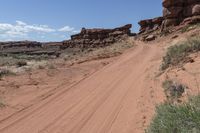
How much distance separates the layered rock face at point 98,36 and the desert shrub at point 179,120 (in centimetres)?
7610

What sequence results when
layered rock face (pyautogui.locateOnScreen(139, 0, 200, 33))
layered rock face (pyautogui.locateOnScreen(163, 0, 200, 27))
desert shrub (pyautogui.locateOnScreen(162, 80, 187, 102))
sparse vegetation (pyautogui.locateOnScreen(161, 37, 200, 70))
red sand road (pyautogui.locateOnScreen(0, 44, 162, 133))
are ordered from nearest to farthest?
red sand road (pyautogui.locateOnScreen(0, 44, 162, 133)) → desert shrub (pyautogui.locateOnScreen(162, 80, 187, 102)) → sparse vegetation (pyautogui.locateOnScreen(161, 37, 200, 70)) → layered rock face (pyautogui.locateOnScreen(139, 0, 200, 33)) → layered rock face (pyautogui.locateOnScreen(163, 0, 200, 27))

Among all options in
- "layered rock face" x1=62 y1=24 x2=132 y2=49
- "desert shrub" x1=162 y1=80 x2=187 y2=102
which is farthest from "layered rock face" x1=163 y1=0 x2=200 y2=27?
"desert shrub" x1=162 y1=80 x2=187 y2=102

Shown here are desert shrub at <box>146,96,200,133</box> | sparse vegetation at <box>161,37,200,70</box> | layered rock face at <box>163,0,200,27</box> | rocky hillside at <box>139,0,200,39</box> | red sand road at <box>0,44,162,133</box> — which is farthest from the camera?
layered rock face at <box>163,0,200,27</box>

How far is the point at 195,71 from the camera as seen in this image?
10.2 meters

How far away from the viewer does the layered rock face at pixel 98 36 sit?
86.2 meters

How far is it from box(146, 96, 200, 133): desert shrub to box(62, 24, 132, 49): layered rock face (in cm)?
7610

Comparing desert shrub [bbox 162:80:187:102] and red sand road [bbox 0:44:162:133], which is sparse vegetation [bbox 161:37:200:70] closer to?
red sand road [bbox 0:44:162:133]

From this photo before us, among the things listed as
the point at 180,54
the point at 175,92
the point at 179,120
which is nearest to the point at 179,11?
the point at 180,54

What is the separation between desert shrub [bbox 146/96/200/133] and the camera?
4660mm

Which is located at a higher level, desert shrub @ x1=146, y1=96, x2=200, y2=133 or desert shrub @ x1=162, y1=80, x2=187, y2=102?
desert shrub @ x1=146, y1=96, x2=200, y2=133

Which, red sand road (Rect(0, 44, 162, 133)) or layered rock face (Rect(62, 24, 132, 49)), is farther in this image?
layered rock face (Rect(62, 24, 132, 49))

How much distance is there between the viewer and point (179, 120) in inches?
200

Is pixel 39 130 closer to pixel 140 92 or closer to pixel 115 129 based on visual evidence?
pixel 115 129

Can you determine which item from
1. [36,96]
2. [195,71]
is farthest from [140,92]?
[36,96]
